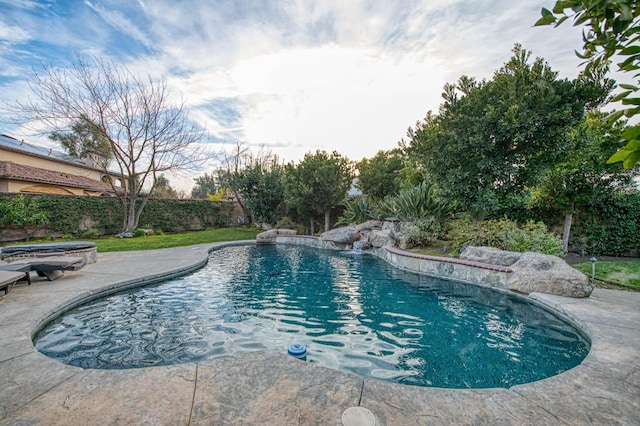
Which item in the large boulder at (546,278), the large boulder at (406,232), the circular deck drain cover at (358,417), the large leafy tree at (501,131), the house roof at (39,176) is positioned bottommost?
the circular deck drain cover at (358,417)

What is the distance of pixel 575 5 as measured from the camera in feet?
4.84

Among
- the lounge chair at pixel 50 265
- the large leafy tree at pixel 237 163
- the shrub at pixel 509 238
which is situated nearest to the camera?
the lounge chair at pixel 50 265

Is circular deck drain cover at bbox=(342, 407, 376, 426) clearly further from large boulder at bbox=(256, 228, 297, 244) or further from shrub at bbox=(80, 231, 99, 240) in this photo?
shrub at bbox=(80, 231, 99, 240)

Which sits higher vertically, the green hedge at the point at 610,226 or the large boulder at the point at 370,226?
the green hedge at the point at 610,226

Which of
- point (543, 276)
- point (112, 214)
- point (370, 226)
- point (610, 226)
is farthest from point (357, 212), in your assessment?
point (112, 214)

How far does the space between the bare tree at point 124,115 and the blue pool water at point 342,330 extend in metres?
12.7

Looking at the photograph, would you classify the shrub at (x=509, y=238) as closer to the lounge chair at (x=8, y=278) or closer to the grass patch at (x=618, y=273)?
the grass patch at (x=618, y=273)

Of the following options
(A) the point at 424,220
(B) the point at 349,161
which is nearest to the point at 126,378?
(A) the point at 424,220

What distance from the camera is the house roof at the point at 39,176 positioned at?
582 inches

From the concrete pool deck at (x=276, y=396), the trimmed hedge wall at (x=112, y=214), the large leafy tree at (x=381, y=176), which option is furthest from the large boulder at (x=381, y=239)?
the trimmed hedge wall at (x=112, y=214)

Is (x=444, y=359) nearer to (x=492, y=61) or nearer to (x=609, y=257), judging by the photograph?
(x=492, y=61)

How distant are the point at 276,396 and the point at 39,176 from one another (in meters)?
22.7

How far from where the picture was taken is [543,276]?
5473 mm

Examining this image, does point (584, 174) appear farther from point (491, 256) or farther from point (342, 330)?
point (342, 330)
